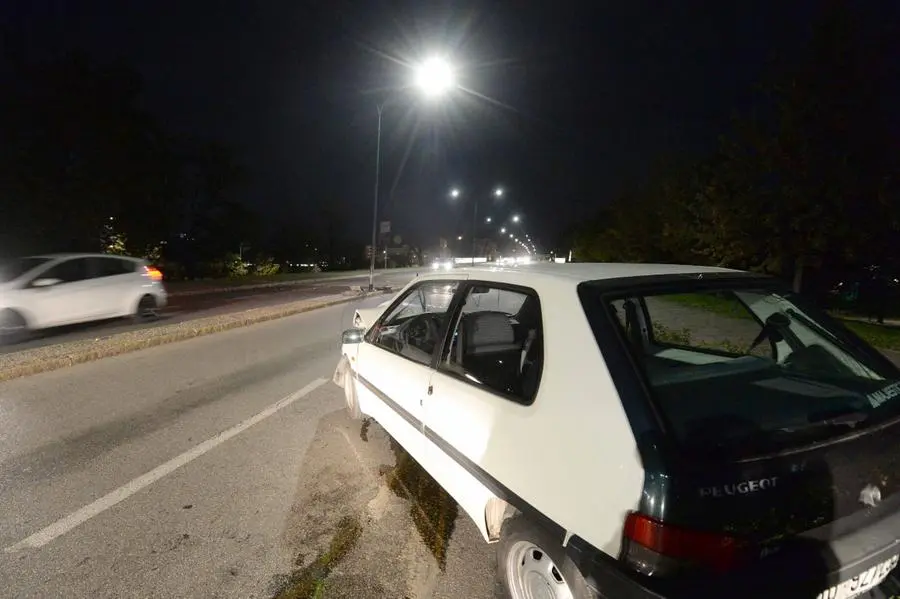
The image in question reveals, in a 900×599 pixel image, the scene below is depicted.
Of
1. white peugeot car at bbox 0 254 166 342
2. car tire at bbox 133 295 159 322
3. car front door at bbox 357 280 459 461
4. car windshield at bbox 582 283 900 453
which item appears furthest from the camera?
car tire at bbox 133 295 159 322

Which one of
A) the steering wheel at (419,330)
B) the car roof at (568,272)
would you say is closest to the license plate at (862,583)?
the car roof at (568,272)

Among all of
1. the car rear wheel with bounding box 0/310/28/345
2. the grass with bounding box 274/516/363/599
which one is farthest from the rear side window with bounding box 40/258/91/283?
the grass with bounding box 274/516/363/599

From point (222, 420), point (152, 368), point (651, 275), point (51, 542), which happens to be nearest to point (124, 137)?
point (152, 368)

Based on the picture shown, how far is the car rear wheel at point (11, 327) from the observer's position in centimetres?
865

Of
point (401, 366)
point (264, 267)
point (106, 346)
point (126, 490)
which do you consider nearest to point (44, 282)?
point (106, 346)

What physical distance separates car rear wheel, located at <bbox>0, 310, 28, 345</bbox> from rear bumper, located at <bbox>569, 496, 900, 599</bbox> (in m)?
10.8

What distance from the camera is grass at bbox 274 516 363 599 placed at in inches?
97.7

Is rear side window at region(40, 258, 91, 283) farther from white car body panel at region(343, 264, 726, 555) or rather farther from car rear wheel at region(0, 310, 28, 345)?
white car body panel at region(343, 264, 726, 555)

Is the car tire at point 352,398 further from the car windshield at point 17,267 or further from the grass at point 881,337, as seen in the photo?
the grass at point 881,337

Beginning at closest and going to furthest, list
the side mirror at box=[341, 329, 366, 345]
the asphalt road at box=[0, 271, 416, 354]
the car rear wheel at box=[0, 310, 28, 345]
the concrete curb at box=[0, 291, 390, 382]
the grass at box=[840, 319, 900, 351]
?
the side mirror at box=[341, 329, 366, 345], the concrete curb at box=[0, 291, 390, 382], the car rear wheel at box=[0, 310, 28, 345], the asphalt road at box=[0, 271, 416, 354], the grass at box=[840, 319, 900, 351]

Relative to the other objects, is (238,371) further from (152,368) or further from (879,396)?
(879,396)

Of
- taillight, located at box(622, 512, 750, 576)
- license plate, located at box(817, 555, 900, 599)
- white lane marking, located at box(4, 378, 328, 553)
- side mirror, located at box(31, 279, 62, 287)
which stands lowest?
white lane marking, located at box(4, 378, 328, 553)

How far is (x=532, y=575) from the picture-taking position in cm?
218

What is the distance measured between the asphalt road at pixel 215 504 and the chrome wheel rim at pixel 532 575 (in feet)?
1.31
